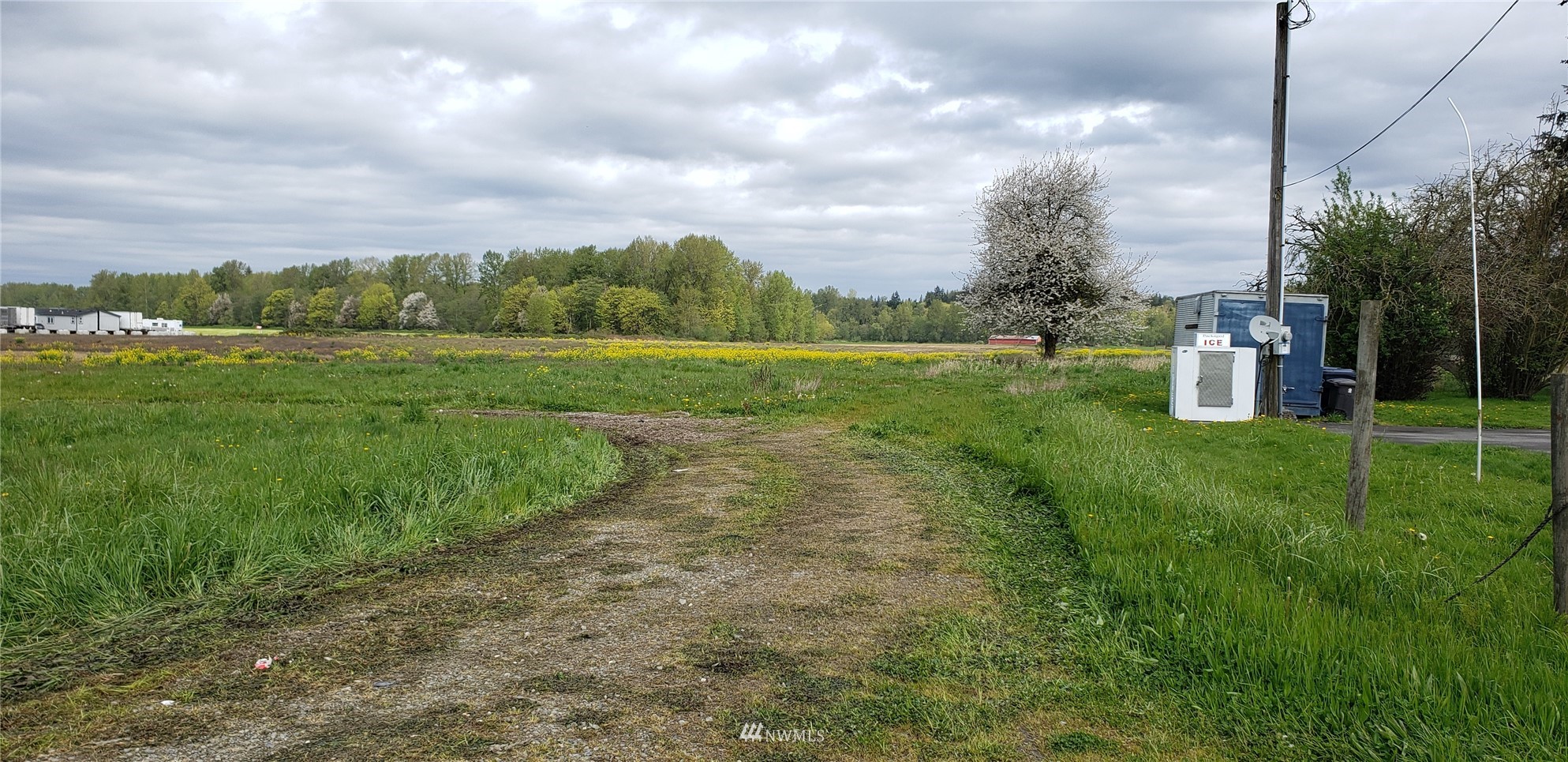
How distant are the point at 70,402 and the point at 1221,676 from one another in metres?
20.3

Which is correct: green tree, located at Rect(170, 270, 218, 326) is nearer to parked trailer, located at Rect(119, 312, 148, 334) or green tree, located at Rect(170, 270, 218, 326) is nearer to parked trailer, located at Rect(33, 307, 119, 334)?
parked trailer, located at Rect(33, 307, 119, 334)

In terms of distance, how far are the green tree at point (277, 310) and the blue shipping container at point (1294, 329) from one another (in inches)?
4791

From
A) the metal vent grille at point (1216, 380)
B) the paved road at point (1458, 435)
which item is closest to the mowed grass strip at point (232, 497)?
the metal vent grille at point (1216, 380)

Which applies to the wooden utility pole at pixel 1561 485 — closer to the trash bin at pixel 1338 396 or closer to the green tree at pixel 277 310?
the trash bin at pixel 1338 396

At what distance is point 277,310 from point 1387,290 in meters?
126

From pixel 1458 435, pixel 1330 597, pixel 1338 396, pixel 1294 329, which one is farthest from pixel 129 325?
pixel 1330 597

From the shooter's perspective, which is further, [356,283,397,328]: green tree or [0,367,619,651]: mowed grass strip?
[356,283,397,328]: green tree

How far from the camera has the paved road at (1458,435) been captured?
44.4 feet

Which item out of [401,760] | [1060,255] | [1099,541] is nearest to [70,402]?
[401,760]

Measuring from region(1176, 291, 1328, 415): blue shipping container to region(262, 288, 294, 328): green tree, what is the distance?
121689 mm

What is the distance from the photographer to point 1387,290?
2164cm

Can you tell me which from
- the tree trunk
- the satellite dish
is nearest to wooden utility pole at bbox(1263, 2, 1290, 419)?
the satellite dish

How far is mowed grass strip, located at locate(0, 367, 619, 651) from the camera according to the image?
5.05 metres

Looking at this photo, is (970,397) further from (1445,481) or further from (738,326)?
(738,326)
